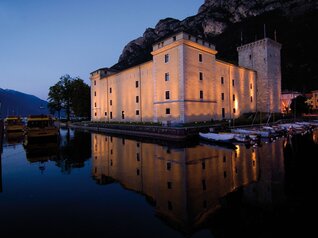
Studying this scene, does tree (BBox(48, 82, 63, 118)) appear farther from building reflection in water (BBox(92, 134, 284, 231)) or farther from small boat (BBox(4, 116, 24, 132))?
building reflection in water (BBox(92, 134, 284, 231))

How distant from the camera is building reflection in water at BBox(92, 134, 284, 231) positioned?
Answer: 8.40 meters

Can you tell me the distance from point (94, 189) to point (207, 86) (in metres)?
34.9

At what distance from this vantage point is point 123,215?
7898 mm

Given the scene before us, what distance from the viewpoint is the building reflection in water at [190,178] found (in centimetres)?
840

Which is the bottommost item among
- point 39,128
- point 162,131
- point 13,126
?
point 162,131

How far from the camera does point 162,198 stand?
948cm

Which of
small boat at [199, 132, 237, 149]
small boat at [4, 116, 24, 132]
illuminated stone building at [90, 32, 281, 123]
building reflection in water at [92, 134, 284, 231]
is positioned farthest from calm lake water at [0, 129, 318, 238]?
small boat at [4, 116, 24, 132]

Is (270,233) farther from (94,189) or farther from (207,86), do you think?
(207,86)

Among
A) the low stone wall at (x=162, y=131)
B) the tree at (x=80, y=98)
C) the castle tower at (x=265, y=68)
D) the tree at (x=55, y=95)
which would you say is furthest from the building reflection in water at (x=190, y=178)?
the tree at (x=55, y=95)

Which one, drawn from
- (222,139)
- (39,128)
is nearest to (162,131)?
(222,139)

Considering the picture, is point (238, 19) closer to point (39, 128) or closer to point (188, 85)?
point (188, 85)

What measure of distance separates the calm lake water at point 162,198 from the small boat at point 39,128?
11.9 m

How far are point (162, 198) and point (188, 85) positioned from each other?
29904 millimetres

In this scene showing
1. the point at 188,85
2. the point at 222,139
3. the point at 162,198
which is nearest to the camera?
the point at 162,198
